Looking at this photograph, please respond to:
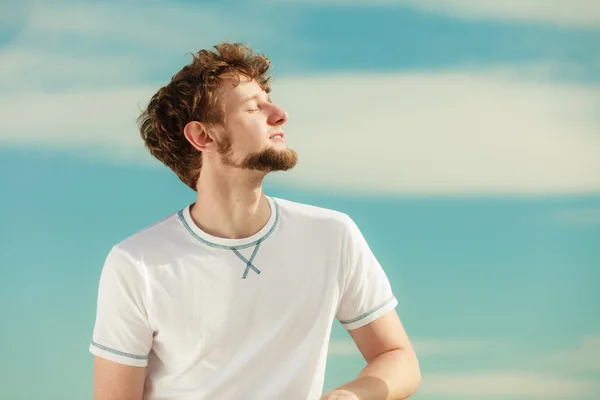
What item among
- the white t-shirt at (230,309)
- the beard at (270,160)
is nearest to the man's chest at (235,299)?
the white t-shirt at (230,309)

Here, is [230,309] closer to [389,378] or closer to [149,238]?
[149,238]

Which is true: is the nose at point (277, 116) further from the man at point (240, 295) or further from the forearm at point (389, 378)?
the forearm at point (389, 378)

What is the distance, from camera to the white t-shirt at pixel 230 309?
2.29 m

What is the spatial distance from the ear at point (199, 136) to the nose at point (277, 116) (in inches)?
8.3

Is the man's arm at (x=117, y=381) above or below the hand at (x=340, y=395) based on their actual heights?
below

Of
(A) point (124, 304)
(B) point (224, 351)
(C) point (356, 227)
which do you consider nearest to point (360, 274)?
(C) point (356, 227)

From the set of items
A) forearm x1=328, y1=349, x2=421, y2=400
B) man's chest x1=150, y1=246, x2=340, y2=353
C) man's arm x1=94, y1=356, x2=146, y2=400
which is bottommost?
man's arm x1=94, y1=356, x2=146, y2=400

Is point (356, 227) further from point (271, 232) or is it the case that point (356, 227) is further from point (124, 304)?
point (124, 304)

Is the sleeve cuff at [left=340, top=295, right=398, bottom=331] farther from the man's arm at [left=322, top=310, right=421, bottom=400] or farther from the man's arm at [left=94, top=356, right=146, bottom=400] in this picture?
the man's arm at [left=94, top=356, right=146, bottom=400]

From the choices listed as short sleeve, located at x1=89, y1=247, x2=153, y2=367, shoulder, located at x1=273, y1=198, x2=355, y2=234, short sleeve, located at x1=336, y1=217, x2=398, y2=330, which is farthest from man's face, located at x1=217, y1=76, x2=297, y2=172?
short sleeve, located at x1=89, y1=247, x2=153, y2=367

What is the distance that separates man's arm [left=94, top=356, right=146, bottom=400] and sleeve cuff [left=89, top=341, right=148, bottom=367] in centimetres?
1

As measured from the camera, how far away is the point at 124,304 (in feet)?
7.57

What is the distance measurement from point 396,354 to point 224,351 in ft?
1.75

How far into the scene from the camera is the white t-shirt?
2.29m
